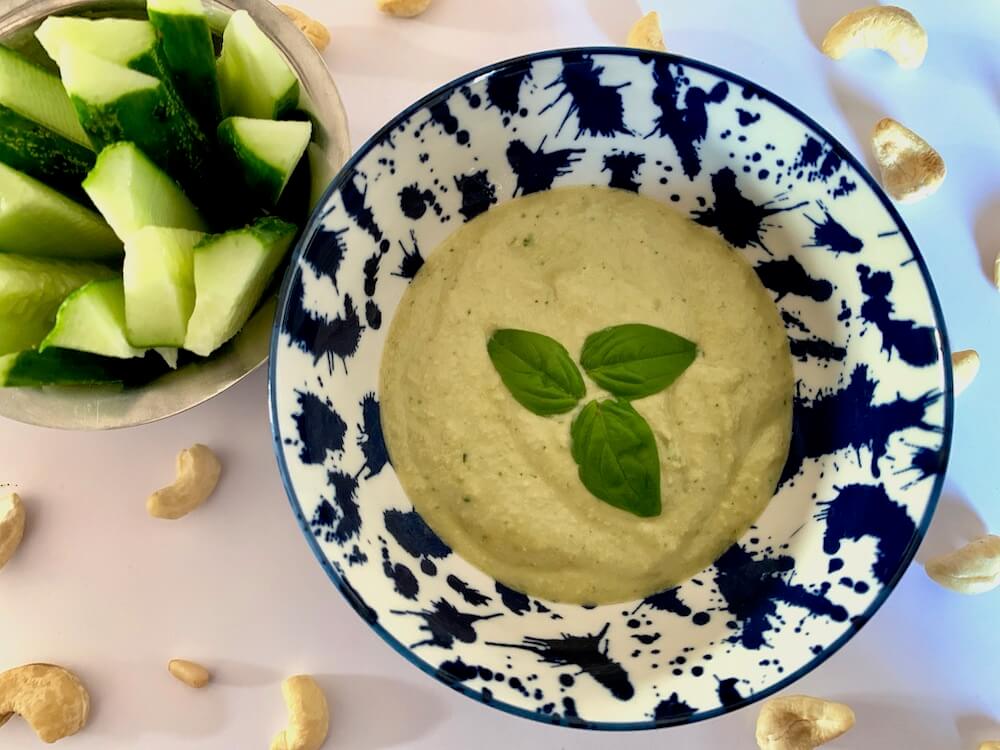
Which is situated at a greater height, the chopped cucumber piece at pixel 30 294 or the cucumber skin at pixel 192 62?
the cucumber skin at pixel 192 62

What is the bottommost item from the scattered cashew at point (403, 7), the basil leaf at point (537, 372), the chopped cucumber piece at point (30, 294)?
the chopped cucumber piece at point (30, 294)

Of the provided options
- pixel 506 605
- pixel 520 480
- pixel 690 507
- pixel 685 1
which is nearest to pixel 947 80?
Result: pixel 685 1

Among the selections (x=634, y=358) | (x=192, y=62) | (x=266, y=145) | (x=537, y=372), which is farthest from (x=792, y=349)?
(x=192, y=62)

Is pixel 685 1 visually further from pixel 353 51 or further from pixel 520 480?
pixel 520 480

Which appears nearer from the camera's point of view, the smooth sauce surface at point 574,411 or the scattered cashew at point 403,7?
the smooth sauce surface at point 574,411

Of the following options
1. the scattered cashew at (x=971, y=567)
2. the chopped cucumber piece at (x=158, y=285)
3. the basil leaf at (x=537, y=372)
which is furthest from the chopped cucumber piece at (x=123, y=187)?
the scattered cashew at (x=971, y=567)

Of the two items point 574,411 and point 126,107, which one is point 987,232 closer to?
point 574,411

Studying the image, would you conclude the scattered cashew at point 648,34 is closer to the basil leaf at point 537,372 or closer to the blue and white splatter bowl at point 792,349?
the blue and white splatter bowl at point 792,349

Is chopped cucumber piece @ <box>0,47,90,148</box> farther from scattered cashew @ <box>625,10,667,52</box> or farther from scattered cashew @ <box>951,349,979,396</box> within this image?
scattered cashew @ <box>951,349,979,396</box>
